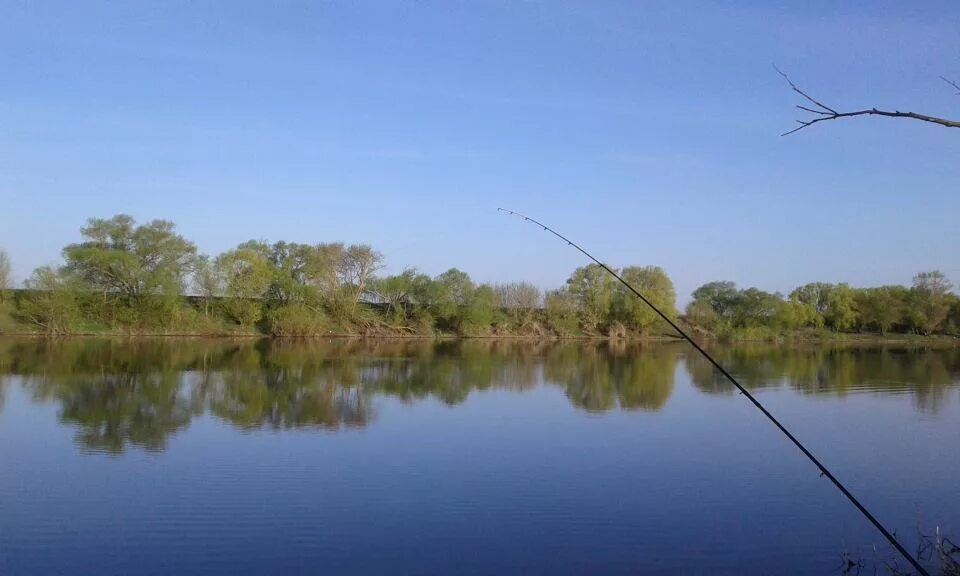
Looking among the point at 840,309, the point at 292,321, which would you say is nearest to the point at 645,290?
the point at 840,309

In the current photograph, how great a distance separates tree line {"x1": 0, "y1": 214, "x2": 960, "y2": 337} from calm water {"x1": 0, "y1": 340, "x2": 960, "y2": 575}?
18.7 meters

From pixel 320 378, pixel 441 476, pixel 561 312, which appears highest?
pixel 561 312

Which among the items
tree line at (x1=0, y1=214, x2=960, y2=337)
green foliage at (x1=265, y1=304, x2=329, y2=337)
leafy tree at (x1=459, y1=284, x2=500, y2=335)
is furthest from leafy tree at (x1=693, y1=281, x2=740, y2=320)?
green foliage at (x1=265, y1=304, x2=329, y2=337)

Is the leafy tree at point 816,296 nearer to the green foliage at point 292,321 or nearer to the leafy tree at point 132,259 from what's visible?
the green foliage at point 292,321

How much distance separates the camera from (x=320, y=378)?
2002 cm

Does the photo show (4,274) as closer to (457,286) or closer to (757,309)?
(457,286)

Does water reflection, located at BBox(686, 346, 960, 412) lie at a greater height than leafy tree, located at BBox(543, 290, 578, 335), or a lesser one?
lesser

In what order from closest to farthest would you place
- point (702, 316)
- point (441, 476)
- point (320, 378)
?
point (441, 476)
point (320, 378)
point (702, 316)

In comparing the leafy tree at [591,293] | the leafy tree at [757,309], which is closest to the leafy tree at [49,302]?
the leafy tree at [591,293]

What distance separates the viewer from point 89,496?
784 cm

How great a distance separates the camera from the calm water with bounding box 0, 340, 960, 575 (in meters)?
6.57

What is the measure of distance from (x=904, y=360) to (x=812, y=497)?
29813 mm

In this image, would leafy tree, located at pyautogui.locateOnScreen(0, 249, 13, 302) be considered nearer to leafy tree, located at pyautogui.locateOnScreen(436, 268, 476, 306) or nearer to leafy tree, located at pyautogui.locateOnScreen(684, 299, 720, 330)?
leafy tree, located at pyautogui.locateOnScreen(436, 268, 476, 306)

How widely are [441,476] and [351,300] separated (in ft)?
118
